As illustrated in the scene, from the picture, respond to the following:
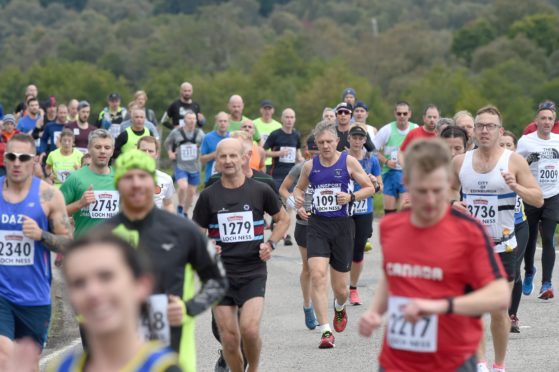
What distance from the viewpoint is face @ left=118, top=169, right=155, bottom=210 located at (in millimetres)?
6035

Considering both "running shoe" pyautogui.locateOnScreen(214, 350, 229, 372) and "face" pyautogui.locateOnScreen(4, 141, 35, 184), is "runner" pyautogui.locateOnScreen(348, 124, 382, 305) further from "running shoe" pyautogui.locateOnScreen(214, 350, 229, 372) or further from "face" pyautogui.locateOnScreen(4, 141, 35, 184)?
"face" pyautogui.locateOnScreen(4, 141, 35, 184)

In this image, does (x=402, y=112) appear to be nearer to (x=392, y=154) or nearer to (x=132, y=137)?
(x=392, y=154)

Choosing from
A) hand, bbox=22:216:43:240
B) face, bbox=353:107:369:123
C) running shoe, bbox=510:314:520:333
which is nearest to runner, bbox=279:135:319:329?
running shoe, bbox=510:314:520:333

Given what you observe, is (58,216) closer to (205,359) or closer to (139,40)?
(205,359)

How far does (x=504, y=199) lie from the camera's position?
934cm

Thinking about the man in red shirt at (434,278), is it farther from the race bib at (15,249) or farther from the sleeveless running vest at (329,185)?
the sleeveless running vest at (329,185)

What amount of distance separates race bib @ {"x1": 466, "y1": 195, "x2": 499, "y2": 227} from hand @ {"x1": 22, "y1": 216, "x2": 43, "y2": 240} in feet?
10.7

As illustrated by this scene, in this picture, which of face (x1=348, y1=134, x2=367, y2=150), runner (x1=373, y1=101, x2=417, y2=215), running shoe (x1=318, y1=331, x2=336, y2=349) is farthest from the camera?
runner (x1=373, y1=101, x2=417, y2=215)

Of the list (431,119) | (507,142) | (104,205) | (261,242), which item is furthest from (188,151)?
(261,242)

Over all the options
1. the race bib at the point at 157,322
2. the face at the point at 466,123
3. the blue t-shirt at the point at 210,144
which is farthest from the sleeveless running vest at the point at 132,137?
the race bib at the point at 157,322

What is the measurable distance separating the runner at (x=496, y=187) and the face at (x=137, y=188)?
361 cm

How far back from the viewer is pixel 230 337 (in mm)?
8977

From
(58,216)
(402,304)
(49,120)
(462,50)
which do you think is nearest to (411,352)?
(402,304)

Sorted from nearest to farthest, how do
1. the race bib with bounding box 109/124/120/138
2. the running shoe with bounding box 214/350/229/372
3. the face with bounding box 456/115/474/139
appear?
the running shoe with bounding box 214/350/229/372 < the face with bounding box 456/115/474/139 < the race bib with bounding box 109/124/120/138
